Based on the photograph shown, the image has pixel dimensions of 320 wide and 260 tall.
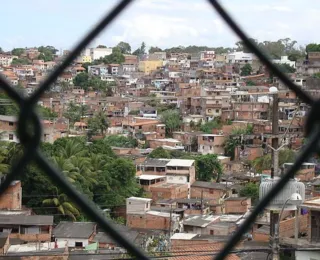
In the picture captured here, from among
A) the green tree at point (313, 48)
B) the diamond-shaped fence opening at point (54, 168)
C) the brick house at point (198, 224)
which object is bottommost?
the brick house at point (198, 224)

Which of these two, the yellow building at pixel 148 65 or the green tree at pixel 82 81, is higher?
the yellow building at pixel 148 65

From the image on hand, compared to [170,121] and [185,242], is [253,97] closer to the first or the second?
[170,121]

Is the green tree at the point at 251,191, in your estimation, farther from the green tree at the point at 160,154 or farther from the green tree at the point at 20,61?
the green tree at the point at 20,61

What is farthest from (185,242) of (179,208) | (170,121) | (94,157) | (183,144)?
(170,121)

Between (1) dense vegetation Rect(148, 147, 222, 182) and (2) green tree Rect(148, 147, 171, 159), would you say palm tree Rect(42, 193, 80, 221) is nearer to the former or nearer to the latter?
(1) dense vegetation Rect(148, 147, 222, 182)

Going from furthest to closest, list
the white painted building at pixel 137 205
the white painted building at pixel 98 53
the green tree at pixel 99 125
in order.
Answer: the white painted building at pixel 98 53 → the green tree at pixel 99 125 → the white painted building at pixel 137 205

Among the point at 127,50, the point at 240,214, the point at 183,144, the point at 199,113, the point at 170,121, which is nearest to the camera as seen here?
the point at 240,214

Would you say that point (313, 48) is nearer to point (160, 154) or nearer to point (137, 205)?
point (160, 154)

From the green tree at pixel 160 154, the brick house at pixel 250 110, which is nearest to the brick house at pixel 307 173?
the green tree at pixel 160 154
